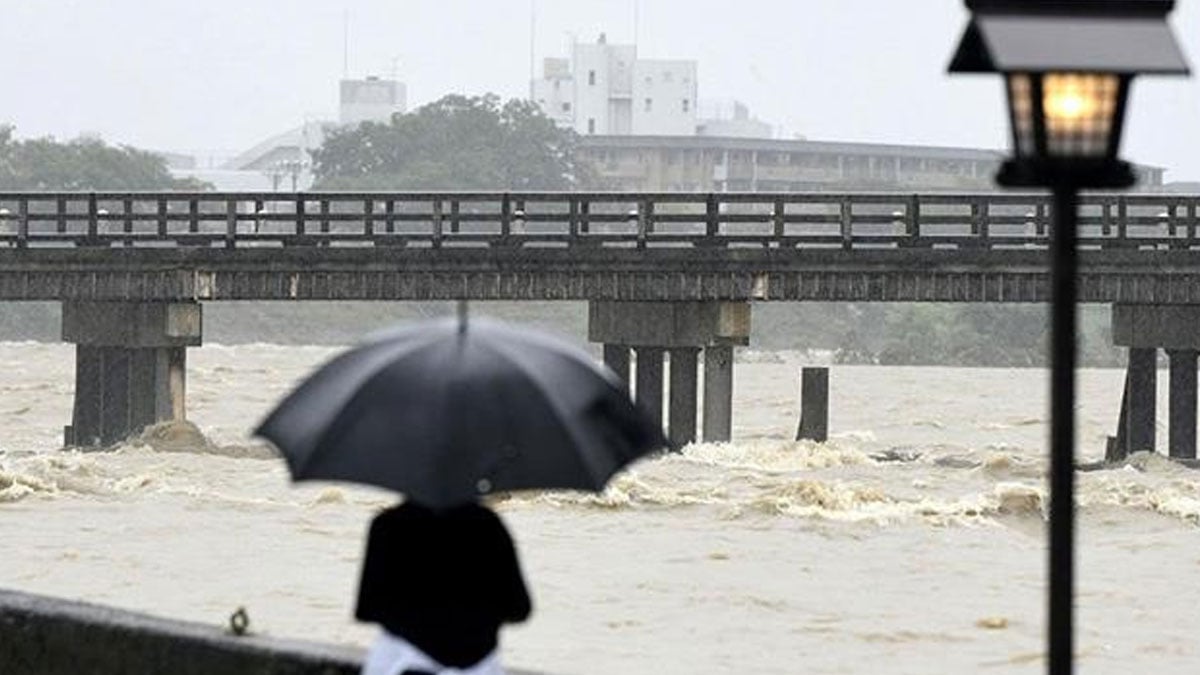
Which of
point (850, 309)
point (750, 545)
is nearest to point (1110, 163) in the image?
point (750, 545)

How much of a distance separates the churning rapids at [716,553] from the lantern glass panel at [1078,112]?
433 inches

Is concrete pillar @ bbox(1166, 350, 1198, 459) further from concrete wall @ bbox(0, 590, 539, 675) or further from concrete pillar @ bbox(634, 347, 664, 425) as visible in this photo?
concrete wall @ bbox(0, 590, 539, 675)

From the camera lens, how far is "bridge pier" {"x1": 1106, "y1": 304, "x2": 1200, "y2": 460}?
1390 inches

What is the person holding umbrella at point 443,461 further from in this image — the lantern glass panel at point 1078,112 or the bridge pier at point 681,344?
the bridge pier at point 681,344

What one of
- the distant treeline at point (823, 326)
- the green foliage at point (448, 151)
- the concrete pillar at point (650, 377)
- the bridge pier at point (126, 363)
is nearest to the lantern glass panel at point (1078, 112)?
the concrete pillar at point (650, 377)

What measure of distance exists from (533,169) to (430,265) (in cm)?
7718

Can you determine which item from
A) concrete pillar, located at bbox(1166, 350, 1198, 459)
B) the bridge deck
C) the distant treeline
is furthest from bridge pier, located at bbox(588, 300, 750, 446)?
the distant treeline

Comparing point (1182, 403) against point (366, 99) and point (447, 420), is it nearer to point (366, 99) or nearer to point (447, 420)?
point (447, 420)

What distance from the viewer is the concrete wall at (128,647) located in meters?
7.82

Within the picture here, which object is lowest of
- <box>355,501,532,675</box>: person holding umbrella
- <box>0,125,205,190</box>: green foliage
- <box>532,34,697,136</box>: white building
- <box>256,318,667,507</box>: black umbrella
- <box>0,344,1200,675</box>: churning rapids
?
<box>0,344,1200,675</box>: churning rapids

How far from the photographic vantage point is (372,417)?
6359 mm

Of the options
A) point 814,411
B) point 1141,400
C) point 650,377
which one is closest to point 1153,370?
point 1141,400

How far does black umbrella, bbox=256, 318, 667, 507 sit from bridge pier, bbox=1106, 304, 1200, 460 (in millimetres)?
29456

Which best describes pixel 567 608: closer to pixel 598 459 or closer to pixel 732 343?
pixel 732 343
